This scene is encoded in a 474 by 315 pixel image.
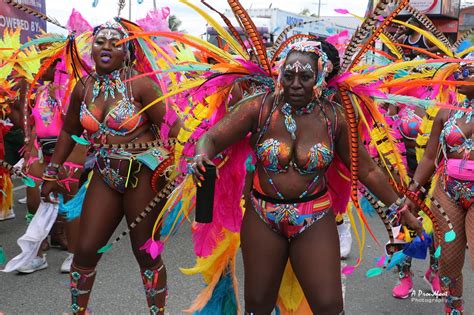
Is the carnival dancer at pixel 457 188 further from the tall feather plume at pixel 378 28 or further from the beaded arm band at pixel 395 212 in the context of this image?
the tall feather plume at pixel 378 28

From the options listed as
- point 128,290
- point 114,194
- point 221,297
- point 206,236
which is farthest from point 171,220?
point 128,290

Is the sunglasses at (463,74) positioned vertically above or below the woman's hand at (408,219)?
above

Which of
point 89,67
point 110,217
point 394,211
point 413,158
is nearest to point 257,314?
point 394,211

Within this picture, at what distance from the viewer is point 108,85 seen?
333cm

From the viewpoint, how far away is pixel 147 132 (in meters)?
3.38

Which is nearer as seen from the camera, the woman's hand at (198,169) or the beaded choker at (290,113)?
the woman's hand at (198,169)

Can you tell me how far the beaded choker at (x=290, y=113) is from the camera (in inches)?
104

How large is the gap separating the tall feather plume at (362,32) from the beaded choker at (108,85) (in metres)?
1.29

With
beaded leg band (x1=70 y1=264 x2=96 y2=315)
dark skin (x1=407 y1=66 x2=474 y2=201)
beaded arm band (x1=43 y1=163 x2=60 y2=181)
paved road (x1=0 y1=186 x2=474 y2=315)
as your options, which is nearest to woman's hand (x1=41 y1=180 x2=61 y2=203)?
beaded arm band (x1=43 y1=163 x2=60 y2=181)

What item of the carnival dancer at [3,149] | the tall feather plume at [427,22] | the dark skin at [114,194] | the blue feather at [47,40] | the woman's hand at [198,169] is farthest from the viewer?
the carnival dancer at [3,149]

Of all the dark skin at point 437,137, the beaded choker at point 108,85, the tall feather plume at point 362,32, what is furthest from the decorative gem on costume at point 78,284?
the dark skin at point 437,137

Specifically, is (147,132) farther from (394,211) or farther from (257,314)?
(394,211)

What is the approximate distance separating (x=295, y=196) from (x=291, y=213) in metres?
0.08

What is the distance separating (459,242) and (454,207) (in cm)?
21
